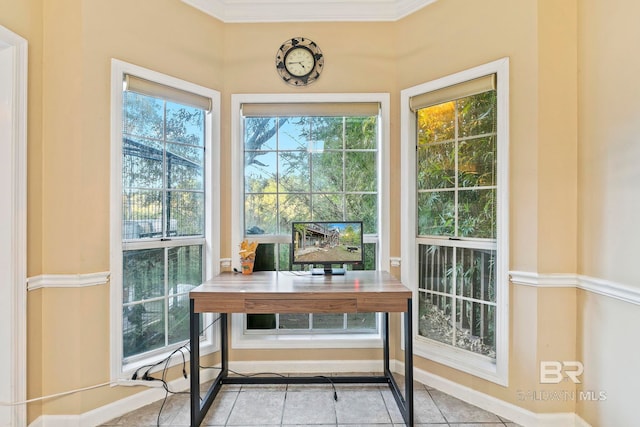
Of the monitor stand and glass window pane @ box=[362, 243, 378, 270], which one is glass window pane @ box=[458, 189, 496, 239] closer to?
glass window pane @ box=[362, 243, 378, 270]

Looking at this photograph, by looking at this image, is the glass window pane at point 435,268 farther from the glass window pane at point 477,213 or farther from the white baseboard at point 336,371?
the white baseboard at point 336,371

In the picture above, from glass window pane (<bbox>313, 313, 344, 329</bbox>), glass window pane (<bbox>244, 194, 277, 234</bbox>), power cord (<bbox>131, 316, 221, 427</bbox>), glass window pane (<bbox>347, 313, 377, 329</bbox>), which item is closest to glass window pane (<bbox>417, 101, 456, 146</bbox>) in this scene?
glass window pane (<bbox>244, 194, 277, 234</bbox>)

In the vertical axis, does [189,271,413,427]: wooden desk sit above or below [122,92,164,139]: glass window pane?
below

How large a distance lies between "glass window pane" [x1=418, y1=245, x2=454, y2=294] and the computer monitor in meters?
0.51

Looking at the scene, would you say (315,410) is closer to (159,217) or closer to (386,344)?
(386,344)

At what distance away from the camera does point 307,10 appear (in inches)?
102

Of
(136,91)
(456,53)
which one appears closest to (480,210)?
(456,53)

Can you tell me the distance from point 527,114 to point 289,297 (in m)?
1.81

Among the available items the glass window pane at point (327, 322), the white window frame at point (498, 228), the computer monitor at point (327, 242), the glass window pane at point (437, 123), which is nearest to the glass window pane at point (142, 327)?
the computer monitor at point (327, 242)

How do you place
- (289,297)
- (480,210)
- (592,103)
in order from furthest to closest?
(480,210), (289,297), (592,103)

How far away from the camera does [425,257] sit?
2561mm

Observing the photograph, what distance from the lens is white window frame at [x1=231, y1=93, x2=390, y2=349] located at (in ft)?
8.63

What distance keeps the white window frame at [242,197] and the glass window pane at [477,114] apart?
55 cm

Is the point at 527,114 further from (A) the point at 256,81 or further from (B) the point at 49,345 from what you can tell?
(B) the point at 49,345
